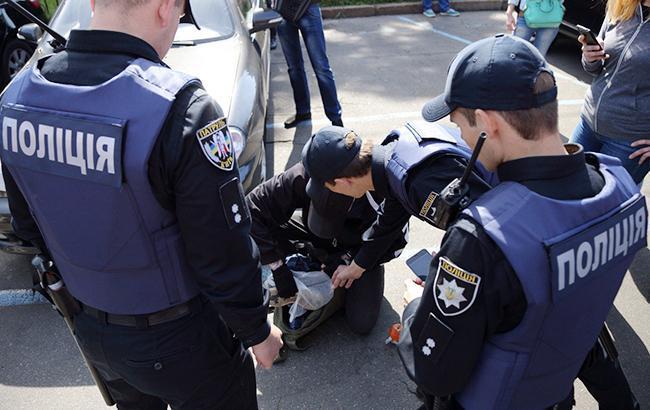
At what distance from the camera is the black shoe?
504 cm

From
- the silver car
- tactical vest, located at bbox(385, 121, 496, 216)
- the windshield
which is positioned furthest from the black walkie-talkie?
the windshield

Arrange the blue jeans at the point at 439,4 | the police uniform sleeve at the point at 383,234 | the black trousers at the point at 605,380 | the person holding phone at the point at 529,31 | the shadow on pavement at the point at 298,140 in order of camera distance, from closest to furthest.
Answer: the black trousers at the point at 605,380
the police uniform sleeve at the point at 383,234
the person holding phone at the point at 529,31
the shadow on pavement at the point at 298,140
the blue jeans at the point at 439,4

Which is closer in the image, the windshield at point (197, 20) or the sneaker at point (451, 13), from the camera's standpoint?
the windshield at point (197, 20)

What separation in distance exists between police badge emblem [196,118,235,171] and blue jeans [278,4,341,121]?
134 inches

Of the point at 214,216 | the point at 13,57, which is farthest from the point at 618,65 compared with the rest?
the point at 13,57

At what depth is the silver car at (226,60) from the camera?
3143 millimetres

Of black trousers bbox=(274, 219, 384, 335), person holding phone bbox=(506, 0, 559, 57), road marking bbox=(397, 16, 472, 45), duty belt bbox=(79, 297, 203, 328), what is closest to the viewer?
duty belt bbox=(79, 297, 203, 328)

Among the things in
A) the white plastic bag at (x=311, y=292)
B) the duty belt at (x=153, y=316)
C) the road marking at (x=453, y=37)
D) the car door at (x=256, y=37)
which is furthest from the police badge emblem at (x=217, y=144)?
the road marking at (x=453, y=37)

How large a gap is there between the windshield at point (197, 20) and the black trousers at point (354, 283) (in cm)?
165

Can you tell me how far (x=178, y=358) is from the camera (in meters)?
1.53

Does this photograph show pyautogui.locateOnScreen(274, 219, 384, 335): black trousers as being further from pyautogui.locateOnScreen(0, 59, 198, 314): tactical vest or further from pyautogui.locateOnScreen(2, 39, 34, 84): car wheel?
pyautogui.locateOnScreen(2, 39, 34, 84): car wheel

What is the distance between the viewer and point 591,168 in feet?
4.54

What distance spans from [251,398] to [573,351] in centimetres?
98

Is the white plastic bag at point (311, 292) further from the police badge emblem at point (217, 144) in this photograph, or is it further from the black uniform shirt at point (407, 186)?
the police badge emblem at point (217, 144)
